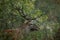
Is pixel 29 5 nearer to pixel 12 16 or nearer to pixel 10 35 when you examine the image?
pixel 12 16

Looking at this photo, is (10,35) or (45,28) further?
(45,28)

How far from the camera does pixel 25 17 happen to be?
2.48 meters

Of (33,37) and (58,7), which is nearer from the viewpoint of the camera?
(33,37)

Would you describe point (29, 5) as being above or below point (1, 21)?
above

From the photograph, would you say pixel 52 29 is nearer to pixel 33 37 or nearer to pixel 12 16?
pixel 33 37

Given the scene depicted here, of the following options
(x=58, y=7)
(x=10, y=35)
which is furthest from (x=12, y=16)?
(x=58, y=7)

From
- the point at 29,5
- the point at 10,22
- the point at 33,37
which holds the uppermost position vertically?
the point at 29,5

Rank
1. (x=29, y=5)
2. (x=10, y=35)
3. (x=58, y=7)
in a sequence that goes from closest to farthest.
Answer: (x=10, y=35)
(x=29, y=5)
(x=58, y=7)

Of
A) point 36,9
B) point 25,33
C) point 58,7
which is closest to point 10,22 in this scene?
point 25,33

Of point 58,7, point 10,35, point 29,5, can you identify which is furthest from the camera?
point 58,7

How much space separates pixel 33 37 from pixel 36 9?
0.41 meters

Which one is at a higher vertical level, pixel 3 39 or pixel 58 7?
pixel 58 7

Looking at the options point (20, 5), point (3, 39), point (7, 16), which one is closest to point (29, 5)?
point (20, 5)

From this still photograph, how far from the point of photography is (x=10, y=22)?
2398 mm
